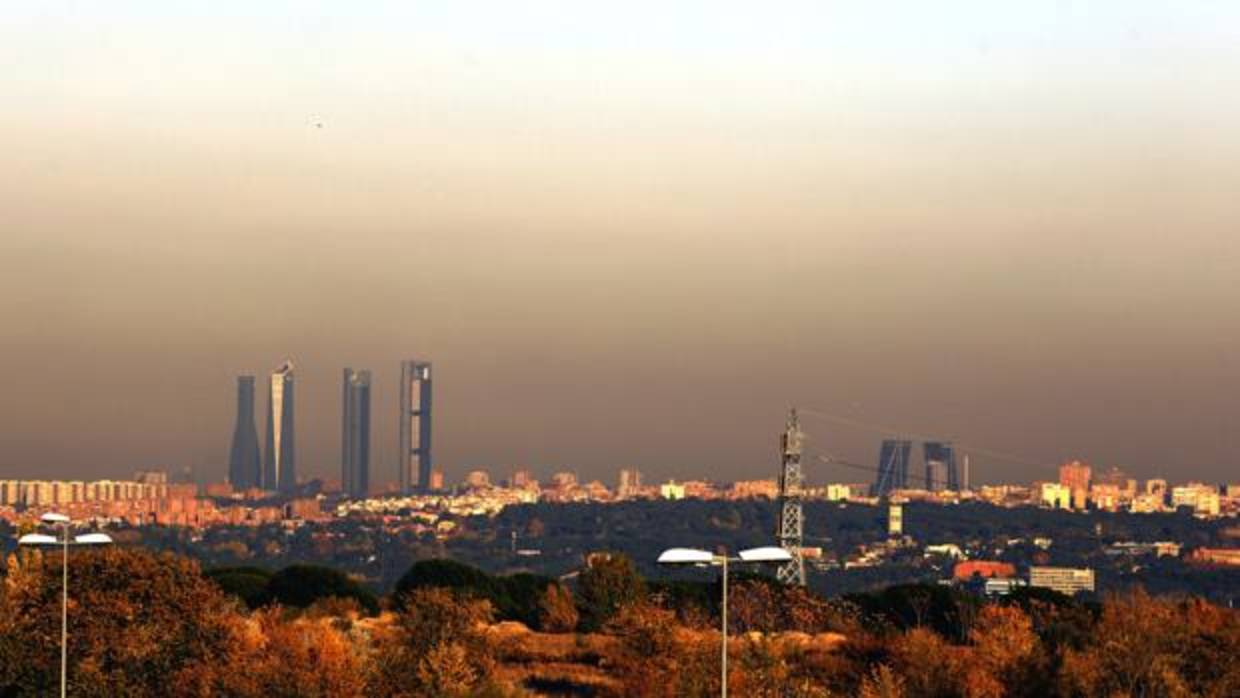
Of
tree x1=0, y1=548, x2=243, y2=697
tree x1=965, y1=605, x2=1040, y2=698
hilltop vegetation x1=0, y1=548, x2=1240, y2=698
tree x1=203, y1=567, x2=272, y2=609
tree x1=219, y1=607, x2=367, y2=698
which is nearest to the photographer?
tree x1=219, y1=607, x2=367, y2=698

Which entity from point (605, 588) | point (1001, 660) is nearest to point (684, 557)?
point (1001, 660)

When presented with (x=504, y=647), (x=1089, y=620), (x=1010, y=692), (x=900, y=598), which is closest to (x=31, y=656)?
(x=504, y=647)

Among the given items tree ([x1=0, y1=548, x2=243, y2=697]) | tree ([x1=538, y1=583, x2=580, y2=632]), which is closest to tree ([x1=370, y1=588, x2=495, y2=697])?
tree ([x1=0, y1=548, x2=243, y2=697])

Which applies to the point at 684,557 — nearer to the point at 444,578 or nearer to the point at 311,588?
the point at 311,588

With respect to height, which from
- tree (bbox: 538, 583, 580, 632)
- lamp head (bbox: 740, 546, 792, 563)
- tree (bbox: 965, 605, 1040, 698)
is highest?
lamp head (bbox: 740, 546, 792, 563)

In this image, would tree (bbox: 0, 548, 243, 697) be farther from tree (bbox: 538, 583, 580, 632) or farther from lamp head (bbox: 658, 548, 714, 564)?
lamp head (bbox: 658, 548, 714, 564)

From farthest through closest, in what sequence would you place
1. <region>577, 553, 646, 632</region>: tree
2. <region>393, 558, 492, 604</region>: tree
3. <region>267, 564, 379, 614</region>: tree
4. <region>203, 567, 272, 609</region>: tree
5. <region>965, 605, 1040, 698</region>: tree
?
<region>393, 558, 492, 604</region>: tree < <region>267, 564, 379, 614</region>: tree < <region>203, 567, 272, 609</region>: tree < <region>577, 553, 646, 632</region>: tree < <region>965, 605, 1040, 698</region>: tree
